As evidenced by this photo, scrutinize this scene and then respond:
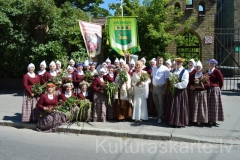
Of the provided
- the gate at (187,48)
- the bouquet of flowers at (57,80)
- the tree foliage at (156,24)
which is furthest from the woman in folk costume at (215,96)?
the gate at (187,48)

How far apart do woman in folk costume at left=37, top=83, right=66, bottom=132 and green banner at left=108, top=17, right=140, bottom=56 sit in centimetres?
364

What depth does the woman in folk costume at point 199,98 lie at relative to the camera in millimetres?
7164

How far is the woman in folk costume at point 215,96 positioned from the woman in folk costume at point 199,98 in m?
0.14

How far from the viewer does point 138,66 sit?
7680 mm

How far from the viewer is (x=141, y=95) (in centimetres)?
776

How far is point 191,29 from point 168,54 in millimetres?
1990

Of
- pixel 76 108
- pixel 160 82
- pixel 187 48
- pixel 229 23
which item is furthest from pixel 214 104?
pixel 229 23

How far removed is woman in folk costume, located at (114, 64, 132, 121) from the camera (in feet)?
25.4

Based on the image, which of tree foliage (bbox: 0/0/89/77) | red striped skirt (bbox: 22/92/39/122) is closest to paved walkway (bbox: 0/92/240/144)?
red striped skirt (bbox: 22/92/39/122)

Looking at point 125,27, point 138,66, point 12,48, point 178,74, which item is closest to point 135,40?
point 125,27

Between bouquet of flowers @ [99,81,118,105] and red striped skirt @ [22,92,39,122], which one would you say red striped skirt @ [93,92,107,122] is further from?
red striped skirt @ [22,92,39,122]

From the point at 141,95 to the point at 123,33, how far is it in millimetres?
3322

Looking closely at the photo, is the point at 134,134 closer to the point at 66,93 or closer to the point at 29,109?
the point at 66,93

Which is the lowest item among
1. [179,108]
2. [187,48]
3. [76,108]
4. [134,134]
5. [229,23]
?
[134,134]
